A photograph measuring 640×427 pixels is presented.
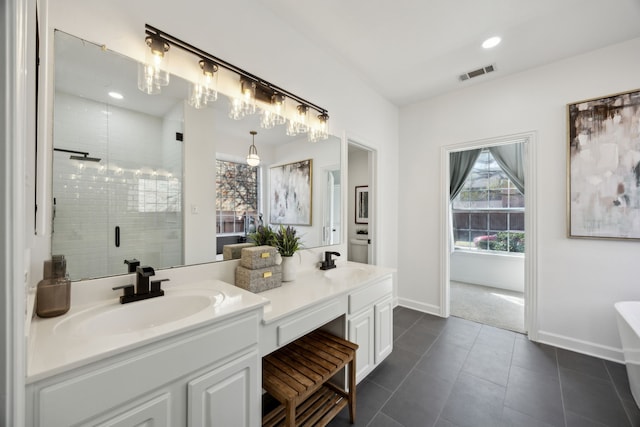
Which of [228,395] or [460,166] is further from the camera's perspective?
[460,166]

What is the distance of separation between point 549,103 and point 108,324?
3.97 meters

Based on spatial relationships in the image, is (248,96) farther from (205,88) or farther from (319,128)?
(319,128)

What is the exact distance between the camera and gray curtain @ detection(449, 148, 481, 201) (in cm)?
459

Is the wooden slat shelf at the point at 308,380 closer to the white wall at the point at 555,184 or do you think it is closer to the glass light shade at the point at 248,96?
the glass light shade at the point at 248,96

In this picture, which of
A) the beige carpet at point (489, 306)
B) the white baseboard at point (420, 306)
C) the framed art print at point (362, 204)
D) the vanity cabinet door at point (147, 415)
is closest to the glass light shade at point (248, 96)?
the vanity cabinet door at point (147, 415)

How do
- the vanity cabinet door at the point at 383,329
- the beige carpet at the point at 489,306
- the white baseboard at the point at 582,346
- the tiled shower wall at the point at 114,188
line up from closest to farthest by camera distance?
the tiled shower wall at the point at 114,188 < the vanity cabinet door at the point at 383,329 < the white baseboard at the point at 582,346 < the beige carpet at the point at 489,306

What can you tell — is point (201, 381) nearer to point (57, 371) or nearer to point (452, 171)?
point (57, 371)

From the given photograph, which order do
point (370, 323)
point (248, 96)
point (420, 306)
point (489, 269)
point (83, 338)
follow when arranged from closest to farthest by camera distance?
1. point (83, 338)
2. point (248, 96)
3. point (370, 323)
4. point (420, 306)
5. point (489, 269)

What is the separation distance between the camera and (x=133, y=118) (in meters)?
1.39

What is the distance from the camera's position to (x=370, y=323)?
2023 mm

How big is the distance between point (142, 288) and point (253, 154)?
111cm

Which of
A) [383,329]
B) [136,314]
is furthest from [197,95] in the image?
[383,329]

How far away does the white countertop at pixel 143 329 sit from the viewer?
76 cm

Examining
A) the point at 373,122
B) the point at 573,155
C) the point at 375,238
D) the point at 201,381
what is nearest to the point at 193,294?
the point at 201,381
